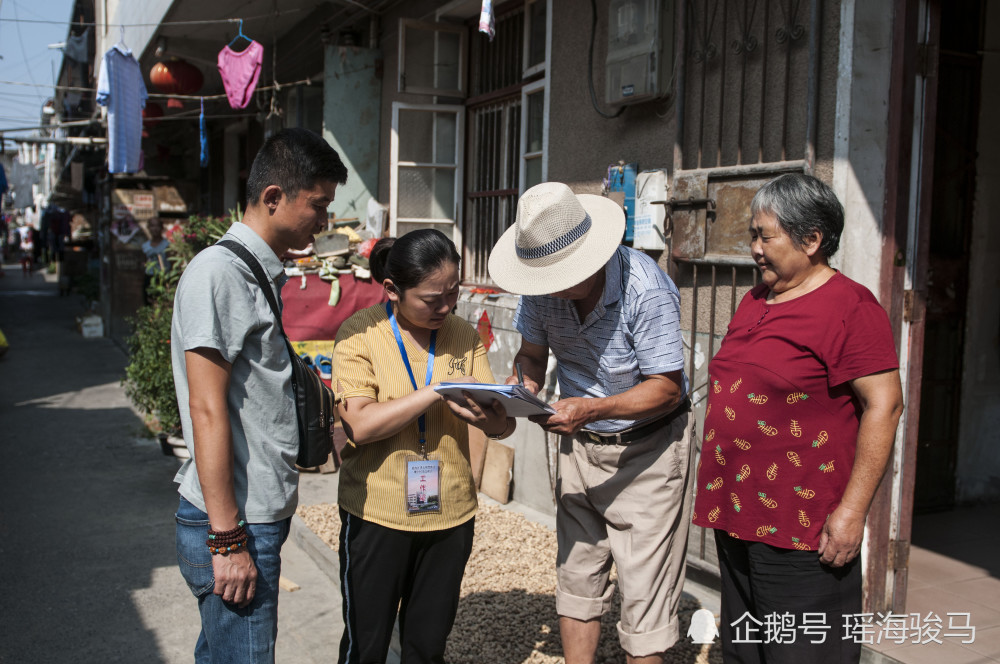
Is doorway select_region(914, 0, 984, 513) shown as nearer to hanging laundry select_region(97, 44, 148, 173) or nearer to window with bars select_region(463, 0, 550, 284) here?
window with bars select_region(463, 0, 550, 284)

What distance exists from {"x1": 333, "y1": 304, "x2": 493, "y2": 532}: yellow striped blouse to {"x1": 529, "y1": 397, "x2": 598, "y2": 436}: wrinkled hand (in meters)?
0.32

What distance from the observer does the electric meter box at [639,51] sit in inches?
173

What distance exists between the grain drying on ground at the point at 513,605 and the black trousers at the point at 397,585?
893 millimetres

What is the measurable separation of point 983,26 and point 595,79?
2.59 meters

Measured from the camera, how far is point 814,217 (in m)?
2.40

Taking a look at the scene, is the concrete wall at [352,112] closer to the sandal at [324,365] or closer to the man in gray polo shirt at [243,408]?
the sandal at [324,365]

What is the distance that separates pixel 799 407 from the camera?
2.37 m

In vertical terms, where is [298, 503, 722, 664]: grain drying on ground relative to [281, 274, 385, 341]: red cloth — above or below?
below

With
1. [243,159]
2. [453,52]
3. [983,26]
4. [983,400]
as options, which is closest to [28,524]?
[453,52]

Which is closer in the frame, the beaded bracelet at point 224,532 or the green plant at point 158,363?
the beaded bracelet at point 224,532

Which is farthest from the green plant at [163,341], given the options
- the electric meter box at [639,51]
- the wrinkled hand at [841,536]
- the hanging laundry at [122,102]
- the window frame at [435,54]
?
the wrinkled hand at [841,536]

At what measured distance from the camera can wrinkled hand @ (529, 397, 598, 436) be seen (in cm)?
253

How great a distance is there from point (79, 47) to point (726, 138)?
61.4 ft

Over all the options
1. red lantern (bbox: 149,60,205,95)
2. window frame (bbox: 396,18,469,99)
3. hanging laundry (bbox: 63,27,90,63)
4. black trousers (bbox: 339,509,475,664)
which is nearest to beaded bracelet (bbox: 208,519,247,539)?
black trousers (bbox: 339,509,475,664)
